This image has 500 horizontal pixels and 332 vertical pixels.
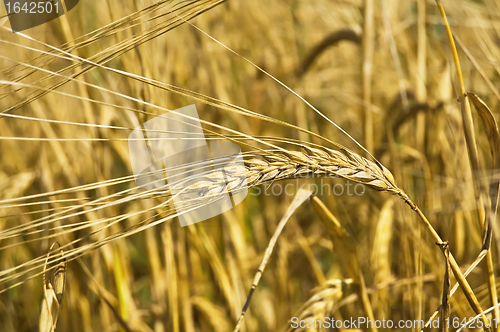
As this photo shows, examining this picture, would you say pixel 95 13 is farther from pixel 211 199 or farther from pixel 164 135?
pixel 211 199

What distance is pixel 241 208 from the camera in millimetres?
977

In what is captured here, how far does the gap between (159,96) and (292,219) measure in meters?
0.54

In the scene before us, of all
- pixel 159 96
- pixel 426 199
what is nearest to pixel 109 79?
pixel 159 96
